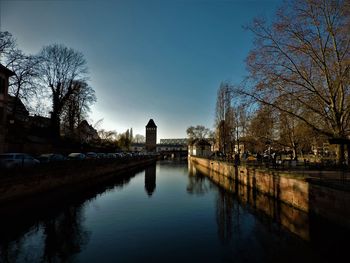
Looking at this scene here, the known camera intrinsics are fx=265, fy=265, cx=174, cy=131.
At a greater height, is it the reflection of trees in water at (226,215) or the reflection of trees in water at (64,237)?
the reflection of trees in water at (64,237)

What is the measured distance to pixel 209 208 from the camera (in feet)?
60.9

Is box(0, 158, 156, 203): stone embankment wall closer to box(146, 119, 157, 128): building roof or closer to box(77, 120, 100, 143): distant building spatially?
box(77, 120, 100, 143): distant building

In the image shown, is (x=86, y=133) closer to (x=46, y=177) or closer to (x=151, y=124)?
(x=46, y=177)

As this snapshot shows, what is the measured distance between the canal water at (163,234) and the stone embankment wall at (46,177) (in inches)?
36.7

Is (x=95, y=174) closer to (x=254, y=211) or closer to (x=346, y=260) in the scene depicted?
(x=254, y=211)

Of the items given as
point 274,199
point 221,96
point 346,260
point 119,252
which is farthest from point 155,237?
point 221,96

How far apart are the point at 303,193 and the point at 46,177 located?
1756 centimetres

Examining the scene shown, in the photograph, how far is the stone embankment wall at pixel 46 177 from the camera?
50.7 feet

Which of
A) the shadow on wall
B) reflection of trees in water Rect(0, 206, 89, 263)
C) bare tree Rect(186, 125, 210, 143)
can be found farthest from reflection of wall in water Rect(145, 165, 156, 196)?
bare tree Rect(186, 125, 210, 143)

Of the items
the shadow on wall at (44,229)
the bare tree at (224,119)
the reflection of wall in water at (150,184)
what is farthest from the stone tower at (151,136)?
the shadow on wall at (44,229)

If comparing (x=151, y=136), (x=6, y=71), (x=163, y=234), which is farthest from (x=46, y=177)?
(x=151, y=136)

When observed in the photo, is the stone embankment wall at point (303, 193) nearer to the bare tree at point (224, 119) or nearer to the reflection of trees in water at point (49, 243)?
the reflection of trees in water at point (49, 243)

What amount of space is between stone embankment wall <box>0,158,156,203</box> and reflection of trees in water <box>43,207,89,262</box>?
129 inches

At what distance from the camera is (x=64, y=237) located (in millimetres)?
11695
